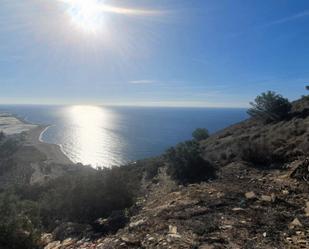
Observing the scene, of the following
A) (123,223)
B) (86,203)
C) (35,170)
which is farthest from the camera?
(35,170)

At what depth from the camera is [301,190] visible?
10.9 m

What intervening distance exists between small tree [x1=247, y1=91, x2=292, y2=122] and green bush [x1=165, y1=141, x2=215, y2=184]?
42.2 feet

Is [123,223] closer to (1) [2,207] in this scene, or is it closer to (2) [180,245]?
(2) [180,245]

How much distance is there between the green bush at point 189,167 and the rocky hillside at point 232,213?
760 mm

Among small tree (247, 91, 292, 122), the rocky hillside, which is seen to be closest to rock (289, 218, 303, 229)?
the rocky hillside

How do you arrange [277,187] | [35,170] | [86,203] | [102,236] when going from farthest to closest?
[35,170] < [86,203] < [277,187] < [102,236]

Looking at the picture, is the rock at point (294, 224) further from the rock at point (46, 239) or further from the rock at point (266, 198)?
the rock at point (46, 239)

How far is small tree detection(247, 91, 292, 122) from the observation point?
2781 centimetres

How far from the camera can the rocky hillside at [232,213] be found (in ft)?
25.3

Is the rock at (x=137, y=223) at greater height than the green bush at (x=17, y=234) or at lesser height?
greater

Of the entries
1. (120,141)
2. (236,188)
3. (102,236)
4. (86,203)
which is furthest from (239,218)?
(120,141)

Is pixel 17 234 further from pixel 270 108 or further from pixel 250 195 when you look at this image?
pixel 270 108

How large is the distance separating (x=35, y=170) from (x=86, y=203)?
58710 mm

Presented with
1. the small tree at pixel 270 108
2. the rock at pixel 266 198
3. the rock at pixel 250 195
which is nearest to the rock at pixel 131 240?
the rock at pixel 250 195
